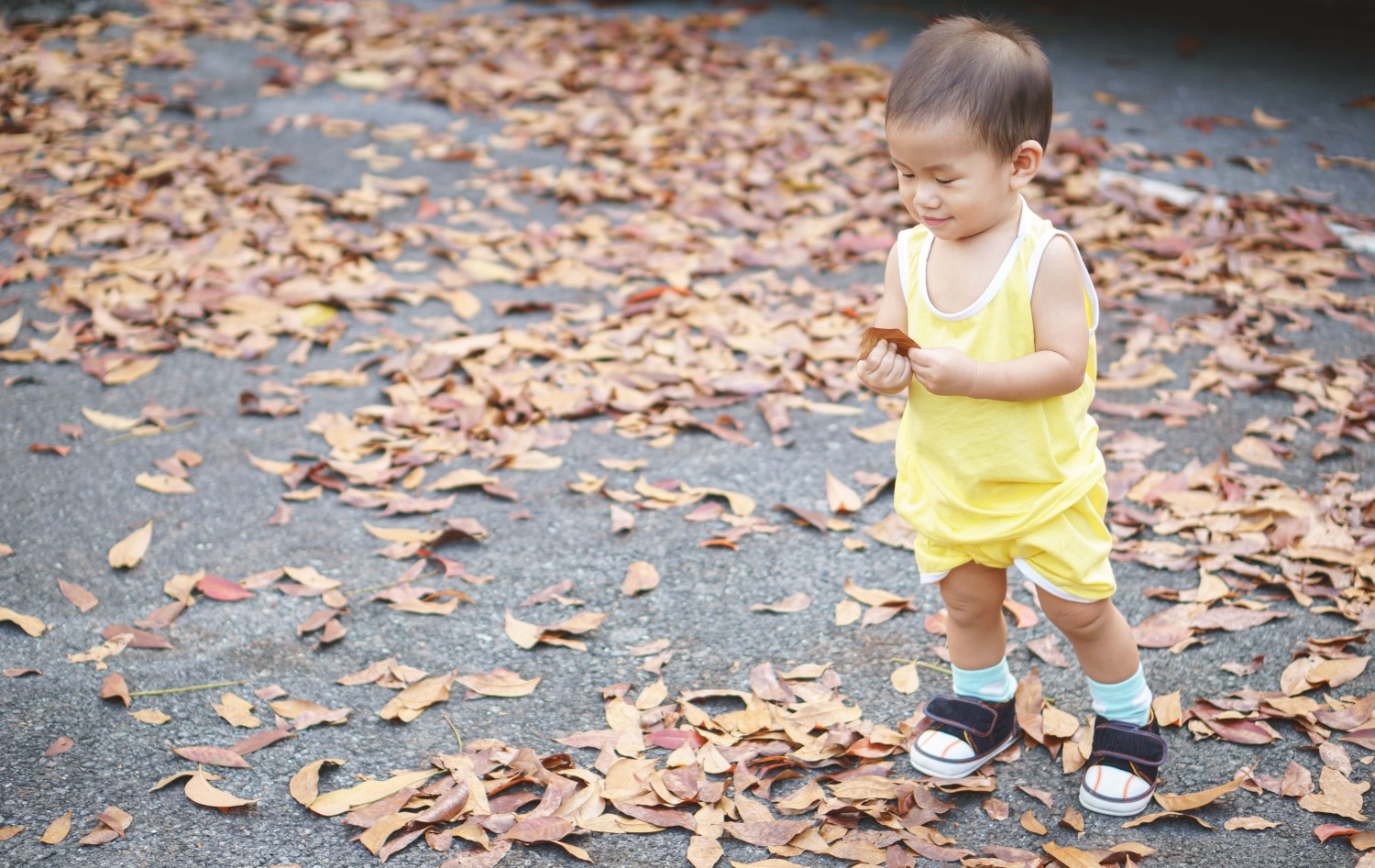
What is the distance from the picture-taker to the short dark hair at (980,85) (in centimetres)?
189

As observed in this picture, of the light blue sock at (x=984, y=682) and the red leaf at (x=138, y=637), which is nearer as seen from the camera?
the light blue sock at (x=984, y=682)

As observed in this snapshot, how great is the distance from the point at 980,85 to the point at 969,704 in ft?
4.17

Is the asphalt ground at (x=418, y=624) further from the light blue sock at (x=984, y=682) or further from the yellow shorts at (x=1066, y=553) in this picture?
the yellow shorts at (x=1066, y=553)

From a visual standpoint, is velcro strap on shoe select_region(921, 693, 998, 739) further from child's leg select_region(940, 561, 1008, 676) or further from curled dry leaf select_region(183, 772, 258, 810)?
curled dry leaf select_region(183, 772, 258, 810)

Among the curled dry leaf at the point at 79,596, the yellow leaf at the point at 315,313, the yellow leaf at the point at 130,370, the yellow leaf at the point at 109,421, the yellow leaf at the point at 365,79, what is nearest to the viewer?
the curled dry leaf at the point at 79,596

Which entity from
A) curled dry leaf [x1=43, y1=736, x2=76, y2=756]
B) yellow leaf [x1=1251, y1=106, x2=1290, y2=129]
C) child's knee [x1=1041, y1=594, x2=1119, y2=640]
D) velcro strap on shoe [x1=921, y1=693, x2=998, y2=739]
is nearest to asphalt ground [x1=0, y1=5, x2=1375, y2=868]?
curled dry leaf [x1=43, y1=736, x2=76, y2=756]

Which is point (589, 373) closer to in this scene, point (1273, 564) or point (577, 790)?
point (577, 790)

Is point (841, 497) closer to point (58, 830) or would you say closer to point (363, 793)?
point (363, 793)

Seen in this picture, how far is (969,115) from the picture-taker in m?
1.89

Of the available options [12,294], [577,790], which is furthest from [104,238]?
[577,790]

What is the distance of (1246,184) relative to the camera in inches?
213

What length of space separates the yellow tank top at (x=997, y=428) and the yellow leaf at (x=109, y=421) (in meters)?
2.79

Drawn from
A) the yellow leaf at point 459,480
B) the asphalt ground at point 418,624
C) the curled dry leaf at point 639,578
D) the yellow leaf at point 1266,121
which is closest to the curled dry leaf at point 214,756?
the asphalt ground at point 418,624

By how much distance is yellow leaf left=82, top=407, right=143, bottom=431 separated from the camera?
3.80m
